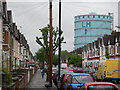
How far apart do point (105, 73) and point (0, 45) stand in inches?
418

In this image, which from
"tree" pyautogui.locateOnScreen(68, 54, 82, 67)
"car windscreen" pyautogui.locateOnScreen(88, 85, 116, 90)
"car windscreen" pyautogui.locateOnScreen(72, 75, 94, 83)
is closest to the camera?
"car windscreen" pyautogui.locateOnScreen(88, 85, 116, 90)

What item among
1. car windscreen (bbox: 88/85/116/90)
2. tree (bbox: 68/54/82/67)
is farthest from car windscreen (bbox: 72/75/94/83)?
tree (bbox: 68/54/82/67)

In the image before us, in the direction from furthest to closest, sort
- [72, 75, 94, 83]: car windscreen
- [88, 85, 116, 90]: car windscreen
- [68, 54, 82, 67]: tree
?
[68, 54, 82, 67]: tree → [72, 75, 94, 83]: car windscreen → [88, 85, 116, 90]: car windscreen

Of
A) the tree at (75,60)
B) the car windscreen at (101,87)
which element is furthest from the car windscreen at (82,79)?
the tree at (75,60)

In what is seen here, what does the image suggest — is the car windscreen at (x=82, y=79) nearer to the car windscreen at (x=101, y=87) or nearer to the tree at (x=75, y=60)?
the car windscreen at (x=101, y=87)

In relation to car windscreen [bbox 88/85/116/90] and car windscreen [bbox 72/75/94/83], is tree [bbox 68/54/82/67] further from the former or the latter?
car windscreen [bbox 88/85/116/90]

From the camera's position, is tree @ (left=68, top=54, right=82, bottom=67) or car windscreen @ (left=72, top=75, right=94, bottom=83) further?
tree @ (left=68, top=54, right=82, bottom=67)

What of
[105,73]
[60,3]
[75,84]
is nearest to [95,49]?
[105,73]

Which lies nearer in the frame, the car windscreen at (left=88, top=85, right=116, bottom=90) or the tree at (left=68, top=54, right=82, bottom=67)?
the car windscreen at (left=88, top=85, right=116, bottom=90)

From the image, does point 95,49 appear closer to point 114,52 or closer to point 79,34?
point 114,52

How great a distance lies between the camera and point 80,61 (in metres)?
89.4

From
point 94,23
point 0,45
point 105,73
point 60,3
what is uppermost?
point 94,23

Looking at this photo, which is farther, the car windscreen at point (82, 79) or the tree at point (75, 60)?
the tree at point (75, 60)

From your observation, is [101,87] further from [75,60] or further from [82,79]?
[75,60]
